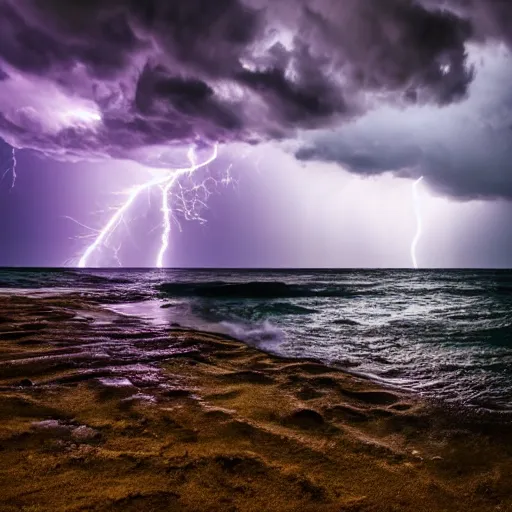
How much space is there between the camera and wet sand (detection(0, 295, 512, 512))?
1.96 metres

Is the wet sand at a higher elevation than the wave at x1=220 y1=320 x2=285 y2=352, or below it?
higher

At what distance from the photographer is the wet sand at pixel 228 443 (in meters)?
1.96

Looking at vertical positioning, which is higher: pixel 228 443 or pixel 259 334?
pixel 228 443

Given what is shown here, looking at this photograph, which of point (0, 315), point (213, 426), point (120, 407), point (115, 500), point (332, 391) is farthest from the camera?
point (0, 315)

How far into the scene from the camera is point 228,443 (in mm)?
2547

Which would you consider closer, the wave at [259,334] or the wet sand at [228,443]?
the wet sand at [228,443]

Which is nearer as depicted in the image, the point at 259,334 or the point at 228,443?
the point at 228,443

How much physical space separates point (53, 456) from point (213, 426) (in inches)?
45.3

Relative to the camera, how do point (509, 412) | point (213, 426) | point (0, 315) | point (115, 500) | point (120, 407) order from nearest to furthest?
point (115, 500)
point (213, 426)
point (120, 407)
point (509, 412)
point (0, 315)

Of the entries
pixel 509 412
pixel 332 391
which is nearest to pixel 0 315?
pixel 332 391

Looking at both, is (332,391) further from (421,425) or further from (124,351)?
(124,351)

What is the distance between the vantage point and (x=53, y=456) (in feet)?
7.29

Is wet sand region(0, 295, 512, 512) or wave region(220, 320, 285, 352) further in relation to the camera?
wave region(220, 320, 285, 352)

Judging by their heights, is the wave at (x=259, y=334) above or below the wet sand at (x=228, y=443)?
below
